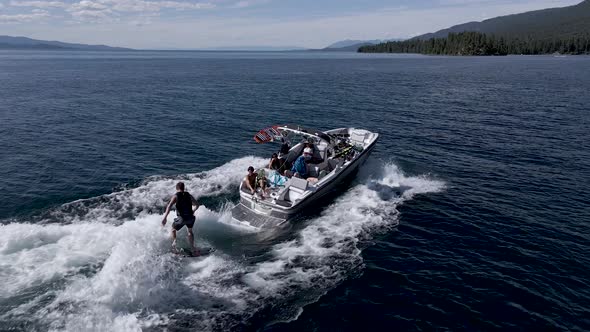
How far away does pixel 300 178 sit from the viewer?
19312 mm

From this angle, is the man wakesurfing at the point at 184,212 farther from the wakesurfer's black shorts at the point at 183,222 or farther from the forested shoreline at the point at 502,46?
the forested shoreline at the point at 502,46

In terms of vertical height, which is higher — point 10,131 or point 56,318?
point 10,131

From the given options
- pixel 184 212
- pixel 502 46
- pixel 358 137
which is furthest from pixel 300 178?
pixel 502 46

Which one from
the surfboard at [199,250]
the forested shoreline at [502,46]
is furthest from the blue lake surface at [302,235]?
the forested shoreline at [502,46]

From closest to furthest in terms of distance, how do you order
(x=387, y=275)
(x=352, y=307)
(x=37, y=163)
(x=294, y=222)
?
(x=352, y=307) < (x=387, y=275) < (x=294, y=222) < (x=37, y=163)

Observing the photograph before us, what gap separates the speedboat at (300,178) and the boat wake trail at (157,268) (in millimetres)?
871

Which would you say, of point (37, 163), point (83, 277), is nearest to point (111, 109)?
point (37, 163)

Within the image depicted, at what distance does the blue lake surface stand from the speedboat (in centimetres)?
86

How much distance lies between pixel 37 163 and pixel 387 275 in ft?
72.5

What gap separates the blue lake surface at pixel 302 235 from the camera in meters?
11.8

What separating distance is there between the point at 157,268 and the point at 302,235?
5.91m

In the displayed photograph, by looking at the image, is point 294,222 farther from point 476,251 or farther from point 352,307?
point 476,251

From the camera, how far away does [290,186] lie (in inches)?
728

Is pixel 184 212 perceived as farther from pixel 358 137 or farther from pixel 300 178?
pixel 358 137
